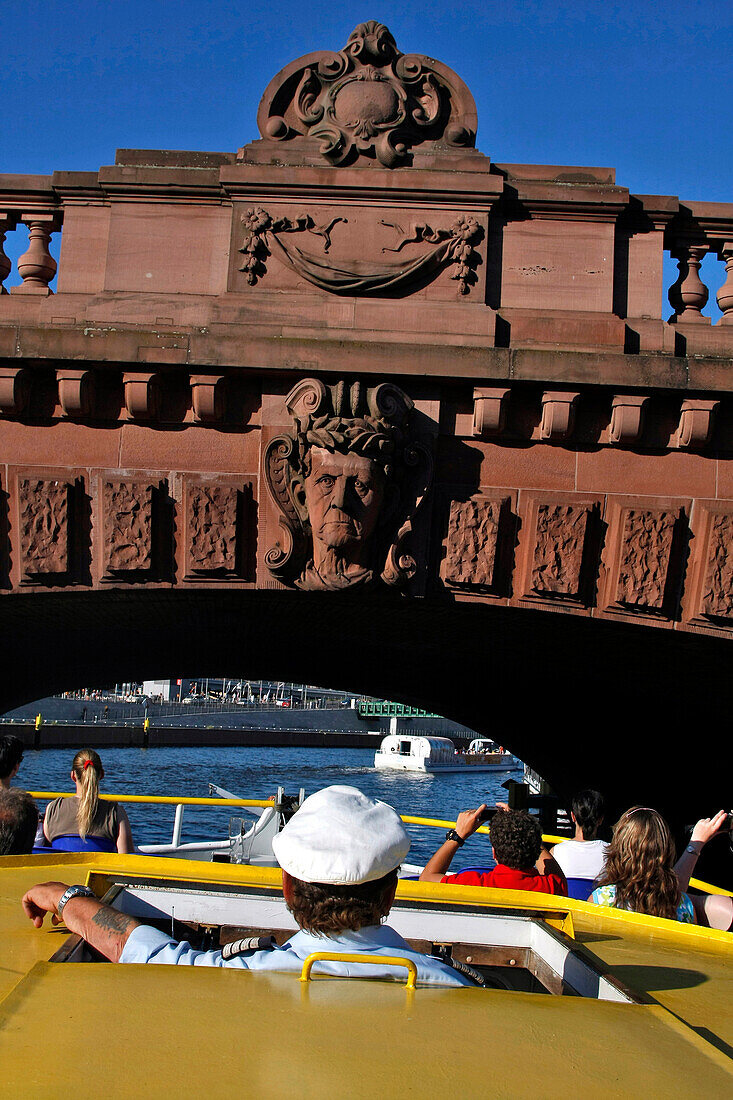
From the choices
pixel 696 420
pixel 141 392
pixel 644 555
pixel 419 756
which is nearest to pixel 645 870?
pixel 644 555

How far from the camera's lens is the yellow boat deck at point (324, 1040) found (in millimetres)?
1671

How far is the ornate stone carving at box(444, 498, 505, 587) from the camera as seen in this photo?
7672 millimetres

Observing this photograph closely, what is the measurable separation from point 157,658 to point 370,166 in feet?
21.9

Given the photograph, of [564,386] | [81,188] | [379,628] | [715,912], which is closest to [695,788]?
[379,628]

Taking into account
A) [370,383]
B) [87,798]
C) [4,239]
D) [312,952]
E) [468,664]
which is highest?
[4,239]

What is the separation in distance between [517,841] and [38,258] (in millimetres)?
6467

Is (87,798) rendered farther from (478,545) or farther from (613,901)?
(478,545)

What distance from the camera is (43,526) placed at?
769 centimetres

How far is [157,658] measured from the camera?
12.2 meters

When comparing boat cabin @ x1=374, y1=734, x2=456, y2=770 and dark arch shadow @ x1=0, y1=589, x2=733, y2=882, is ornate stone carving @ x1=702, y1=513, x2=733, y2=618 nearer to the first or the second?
dark arch shadow @ x1=0, y1=589, x2=733, y2=882

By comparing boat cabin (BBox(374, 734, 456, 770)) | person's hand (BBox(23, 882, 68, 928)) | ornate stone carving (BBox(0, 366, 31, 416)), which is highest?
ornate stone carving (BBox(0, 366, 31, 416))

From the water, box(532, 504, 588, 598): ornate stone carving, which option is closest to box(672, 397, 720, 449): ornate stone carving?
box(532, 504, 588, 598): ornate stone carving

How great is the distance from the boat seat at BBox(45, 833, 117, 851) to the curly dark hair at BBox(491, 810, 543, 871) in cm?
238

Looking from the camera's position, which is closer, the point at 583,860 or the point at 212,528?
the point at 583,860
